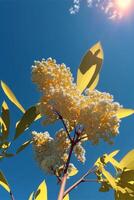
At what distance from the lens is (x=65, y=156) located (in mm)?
2389

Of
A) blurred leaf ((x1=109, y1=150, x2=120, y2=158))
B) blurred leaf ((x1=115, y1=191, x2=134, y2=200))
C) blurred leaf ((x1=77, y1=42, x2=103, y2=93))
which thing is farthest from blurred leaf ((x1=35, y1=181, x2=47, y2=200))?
blurred leaf ((x1=77, y1=42, x2=103, y2=93))

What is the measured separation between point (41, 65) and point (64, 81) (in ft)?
0.65

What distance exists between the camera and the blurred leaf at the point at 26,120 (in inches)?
104

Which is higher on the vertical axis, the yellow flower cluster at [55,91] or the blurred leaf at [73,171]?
the yellow flower cluster at [55,91]

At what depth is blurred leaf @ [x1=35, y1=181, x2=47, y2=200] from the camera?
9.40 ft

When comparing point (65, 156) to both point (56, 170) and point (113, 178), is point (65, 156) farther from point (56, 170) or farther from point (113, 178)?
point (113, 178)

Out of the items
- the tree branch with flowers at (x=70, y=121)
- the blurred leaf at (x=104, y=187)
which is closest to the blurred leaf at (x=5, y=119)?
the tree branch with flowers at (x=70, y=121)

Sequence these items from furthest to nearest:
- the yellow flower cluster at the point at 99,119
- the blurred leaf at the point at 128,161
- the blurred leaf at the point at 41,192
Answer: the blurred leaf at the point at 41,192, the blurred leaf at the point at 128,161, the yellow flower cluster at the point at 99,119

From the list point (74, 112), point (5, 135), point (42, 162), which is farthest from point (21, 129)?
point (74, 112)

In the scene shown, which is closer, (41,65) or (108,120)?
(108,120)

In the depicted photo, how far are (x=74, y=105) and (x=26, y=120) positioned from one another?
572mm

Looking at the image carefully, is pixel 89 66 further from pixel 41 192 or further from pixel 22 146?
pixel 41 192

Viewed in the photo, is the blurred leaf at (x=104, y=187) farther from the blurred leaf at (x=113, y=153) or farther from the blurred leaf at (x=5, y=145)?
the blurred leaf at (x=5, y=145)

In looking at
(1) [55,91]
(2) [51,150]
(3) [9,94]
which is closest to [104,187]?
(2) [51,150]
